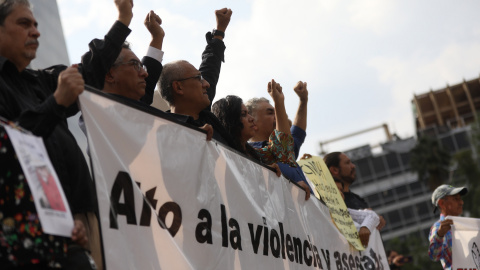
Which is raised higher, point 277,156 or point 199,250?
point 277,156

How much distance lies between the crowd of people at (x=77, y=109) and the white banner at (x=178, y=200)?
110 mm

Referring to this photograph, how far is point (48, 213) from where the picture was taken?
9.59 feet

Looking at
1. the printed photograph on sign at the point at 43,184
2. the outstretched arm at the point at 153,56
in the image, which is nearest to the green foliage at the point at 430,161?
the outstretched arm at the point at 153,56

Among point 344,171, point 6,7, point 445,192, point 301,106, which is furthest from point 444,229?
point 6,7

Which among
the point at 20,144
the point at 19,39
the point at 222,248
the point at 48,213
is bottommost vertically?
the point at 222,248

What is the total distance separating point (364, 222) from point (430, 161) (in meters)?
62.6

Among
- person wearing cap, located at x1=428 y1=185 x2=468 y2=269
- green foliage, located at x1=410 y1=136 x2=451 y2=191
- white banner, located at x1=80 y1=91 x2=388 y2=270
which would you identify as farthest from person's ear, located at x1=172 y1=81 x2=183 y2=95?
green foliage, located at x1=410 y1=136 x2=451 y2=191

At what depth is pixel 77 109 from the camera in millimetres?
3732

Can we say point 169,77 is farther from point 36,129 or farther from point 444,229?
point 444,229

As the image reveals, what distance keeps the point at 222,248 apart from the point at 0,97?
1.59 metres

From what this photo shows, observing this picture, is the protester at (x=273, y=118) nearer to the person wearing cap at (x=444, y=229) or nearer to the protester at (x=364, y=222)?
the protester at (x=364, y=222)

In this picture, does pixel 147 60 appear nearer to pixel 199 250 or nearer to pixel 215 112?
pixel 215 112

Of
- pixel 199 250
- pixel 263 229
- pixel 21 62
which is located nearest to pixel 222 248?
pixel 199 250

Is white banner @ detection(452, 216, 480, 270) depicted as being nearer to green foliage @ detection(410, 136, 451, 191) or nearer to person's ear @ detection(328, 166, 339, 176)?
person's ear @ detection(328, 166, 339, 176)
